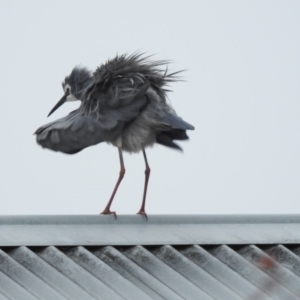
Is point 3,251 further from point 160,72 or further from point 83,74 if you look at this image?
point 83,74

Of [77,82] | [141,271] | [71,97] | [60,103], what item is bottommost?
[141,271]

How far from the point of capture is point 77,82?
34.1ft

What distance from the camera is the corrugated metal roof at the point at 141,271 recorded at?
641 centimetres

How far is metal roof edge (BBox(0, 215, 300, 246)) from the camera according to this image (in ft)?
23.1

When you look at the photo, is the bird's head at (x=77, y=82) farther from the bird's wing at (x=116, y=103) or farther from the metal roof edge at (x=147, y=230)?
the metal roof edge at (x=147, y=230)

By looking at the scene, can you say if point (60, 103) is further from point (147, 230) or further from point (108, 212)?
point (147, 230)

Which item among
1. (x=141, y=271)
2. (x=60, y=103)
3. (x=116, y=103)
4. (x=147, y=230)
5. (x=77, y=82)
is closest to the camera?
(x=141, y=271)

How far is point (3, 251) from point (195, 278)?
1.22 metres

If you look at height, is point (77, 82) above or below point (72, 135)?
above

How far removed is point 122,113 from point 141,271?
2246 millimetres

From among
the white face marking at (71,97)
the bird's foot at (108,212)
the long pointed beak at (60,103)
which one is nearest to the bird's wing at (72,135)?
the bird's foot at (108,212)

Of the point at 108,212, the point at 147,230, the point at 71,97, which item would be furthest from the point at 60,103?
the point at 147,230

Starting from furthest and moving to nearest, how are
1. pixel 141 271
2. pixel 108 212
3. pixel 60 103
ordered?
pixel 60 103
pixel 108 212
pixel 141 271

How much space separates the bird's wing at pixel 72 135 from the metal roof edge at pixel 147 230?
130 cm
